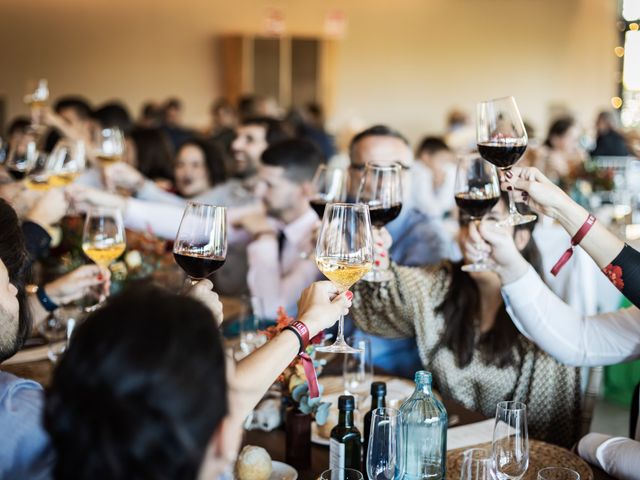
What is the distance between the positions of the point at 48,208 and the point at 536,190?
5.24ft

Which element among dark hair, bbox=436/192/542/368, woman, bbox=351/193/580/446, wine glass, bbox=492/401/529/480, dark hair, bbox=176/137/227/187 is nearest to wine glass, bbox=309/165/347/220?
woman, bbox=351/193/580/446

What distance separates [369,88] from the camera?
12.3 meters

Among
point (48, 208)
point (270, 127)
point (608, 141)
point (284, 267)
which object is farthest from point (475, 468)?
point (608, 141)

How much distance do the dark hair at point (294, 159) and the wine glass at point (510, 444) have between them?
1.95 metres

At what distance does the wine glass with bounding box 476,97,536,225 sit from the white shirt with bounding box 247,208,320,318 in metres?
1.19

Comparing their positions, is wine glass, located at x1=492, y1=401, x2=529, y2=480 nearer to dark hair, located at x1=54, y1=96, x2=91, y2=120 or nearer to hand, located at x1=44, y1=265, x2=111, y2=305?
hand, located at x1=44, y1=265, x2=111, y2=305

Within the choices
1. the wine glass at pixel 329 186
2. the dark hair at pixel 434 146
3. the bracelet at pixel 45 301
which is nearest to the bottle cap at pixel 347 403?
the wine glass at pixel 329 186

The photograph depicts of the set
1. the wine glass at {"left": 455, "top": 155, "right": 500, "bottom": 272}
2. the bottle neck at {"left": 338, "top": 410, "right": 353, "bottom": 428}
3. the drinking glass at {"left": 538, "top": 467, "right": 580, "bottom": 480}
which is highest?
the wine glass at {"left": 455, "top": 155, "right": 500, "bottom": 272}

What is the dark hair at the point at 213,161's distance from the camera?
470cm

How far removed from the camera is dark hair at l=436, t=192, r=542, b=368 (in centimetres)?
231

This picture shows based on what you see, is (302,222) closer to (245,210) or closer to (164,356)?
(245,210)

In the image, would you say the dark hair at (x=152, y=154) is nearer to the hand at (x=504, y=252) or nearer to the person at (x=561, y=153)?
the person at (x=561, y=153)

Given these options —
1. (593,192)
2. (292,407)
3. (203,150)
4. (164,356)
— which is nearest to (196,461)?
(164,356)

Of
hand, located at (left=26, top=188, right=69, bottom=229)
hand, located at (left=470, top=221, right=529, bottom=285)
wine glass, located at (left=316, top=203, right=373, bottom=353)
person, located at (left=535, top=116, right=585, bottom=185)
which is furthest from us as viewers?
person, located at (left=535, top=116, right=585, bottom=185)
